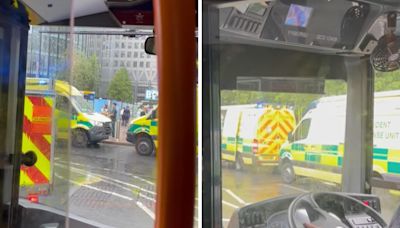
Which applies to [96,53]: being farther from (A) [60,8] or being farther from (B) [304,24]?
(B) [304,24]

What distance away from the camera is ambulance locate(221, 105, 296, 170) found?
91cm

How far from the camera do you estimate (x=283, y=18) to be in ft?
3.25

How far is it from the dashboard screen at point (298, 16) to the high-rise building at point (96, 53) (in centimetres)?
34

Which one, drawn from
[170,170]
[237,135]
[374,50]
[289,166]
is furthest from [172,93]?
[374,50]

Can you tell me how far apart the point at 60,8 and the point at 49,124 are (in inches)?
13.6

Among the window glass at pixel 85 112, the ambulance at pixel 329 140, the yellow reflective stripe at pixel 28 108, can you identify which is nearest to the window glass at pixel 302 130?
the ambulance at pixel 329 140

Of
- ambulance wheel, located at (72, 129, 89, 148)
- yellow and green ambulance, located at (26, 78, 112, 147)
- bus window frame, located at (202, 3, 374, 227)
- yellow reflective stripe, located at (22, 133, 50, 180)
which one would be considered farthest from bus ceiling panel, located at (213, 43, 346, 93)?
yellow reflective stripe, located at (22, 133, 50, 180)

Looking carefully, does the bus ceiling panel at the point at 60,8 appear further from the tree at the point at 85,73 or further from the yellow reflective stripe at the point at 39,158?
the yellow reflective stripe at the point at 39,158

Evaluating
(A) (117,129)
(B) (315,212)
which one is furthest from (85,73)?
(B) (315,212)

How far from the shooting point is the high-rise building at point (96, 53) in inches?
42.1

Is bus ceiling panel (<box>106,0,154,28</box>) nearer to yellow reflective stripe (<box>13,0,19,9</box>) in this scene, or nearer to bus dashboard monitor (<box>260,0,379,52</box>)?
yellow reflective stripe (<box>13,0,19,9</box>)

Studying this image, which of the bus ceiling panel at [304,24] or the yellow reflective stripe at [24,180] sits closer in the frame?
the bus ceiling panel at [304,24]

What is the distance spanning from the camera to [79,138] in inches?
48.2

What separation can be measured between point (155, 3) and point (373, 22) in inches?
29.2
